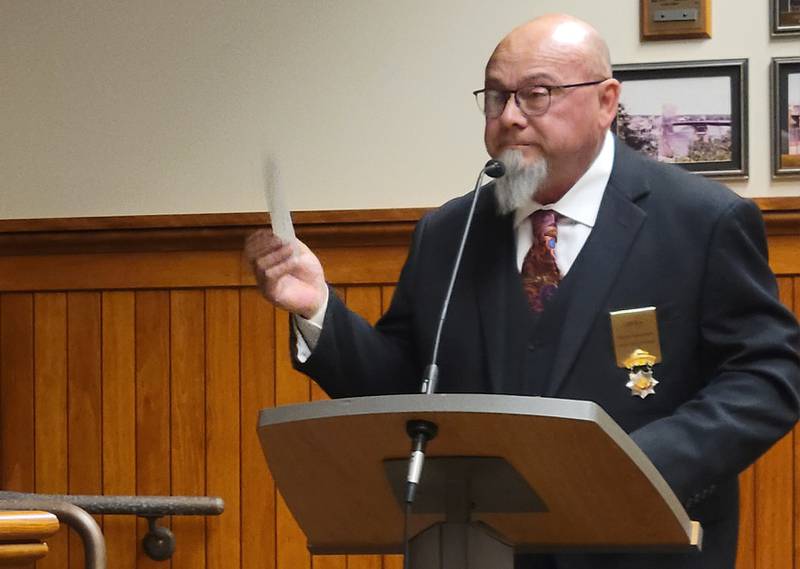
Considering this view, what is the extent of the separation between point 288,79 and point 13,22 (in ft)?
2.75

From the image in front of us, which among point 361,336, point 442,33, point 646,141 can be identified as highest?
point 442,33

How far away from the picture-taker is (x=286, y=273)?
2158 mm

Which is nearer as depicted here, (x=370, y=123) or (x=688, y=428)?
(x=688, y=428)

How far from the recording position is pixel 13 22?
12.7ft

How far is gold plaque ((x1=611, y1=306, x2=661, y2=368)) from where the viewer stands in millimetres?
2217

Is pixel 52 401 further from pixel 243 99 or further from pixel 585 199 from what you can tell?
pixel 585 199

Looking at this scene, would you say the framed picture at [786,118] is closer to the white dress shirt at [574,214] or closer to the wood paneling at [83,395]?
the white dress shirt at [574,214]

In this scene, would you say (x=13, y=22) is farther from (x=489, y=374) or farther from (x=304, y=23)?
(x=489, y=374)

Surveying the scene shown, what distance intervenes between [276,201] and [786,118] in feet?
6.25

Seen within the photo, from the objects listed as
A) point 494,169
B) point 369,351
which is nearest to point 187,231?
point 369,351

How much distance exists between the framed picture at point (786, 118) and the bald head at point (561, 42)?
1.18m

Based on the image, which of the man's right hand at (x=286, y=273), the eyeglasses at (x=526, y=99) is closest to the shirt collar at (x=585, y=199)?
the eyeglasses at (x=526, y=99)

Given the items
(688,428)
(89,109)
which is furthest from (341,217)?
(688,428)

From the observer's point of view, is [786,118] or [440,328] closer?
[440,328]
